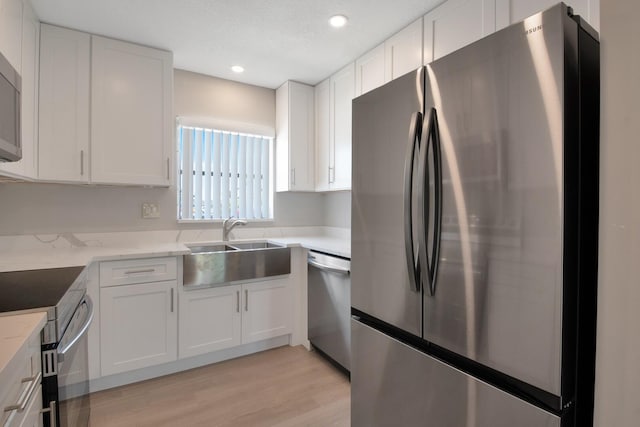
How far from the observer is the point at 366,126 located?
1465mm

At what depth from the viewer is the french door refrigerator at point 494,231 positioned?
85cm

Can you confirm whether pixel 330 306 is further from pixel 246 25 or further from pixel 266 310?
pixel 246 25

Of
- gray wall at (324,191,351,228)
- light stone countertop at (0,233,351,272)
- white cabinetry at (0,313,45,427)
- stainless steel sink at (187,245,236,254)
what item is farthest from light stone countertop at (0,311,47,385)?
gray wall at (324,191,351,228)

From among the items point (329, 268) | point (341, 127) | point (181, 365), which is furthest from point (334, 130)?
point (181, 365)

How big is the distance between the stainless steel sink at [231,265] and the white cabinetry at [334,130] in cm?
75

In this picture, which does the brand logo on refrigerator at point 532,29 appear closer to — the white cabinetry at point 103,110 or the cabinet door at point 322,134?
the cabinet door at point 322,134

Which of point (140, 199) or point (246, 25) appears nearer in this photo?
point (246, 25)

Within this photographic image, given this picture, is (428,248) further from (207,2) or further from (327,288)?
(207,2)

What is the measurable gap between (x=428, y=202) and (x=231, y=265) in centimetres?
166

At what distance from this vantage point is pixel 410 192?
3.94ft

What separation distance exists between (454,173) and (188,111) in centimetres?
252

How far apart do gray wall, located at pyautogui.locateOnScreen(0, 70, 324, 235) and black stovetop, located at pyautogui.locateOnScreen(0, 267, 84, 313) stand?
3.42 feet

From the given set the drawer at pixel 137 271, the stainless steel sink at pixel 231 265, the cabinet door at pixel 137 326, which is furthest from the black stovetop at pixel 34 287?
the stainless steel sink at pixel 231 265

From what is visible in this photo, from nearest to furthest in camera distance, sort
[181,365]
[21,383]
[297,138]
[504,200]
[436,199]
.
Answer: [21,383] → [504,200] → [436,199] → [181,365] → [297,138]
